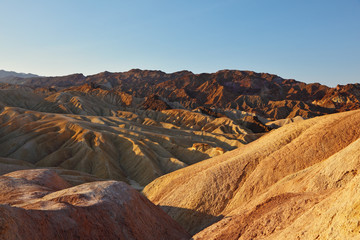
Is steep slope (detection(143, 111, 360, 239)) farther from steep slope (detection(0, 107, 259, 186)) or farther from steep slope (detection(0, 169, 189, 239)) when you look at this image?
steep slope (detection(0, 107, 259, 186))

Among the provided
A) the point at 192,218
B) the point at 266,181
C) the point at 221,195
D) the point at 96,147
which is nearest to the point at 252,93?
the point at 96,147

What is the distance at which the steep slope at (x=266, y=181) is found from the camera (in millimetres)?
12609

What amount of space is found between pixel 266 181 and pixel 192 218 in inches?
186

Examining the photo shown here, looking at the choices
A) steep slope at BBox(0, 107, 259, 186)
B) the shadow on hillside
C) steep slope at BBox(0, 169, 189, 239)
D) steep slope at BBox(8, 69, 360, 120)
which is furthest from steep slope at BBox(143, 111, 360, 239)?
steep slope at BBox(8, 69, 360, 120)

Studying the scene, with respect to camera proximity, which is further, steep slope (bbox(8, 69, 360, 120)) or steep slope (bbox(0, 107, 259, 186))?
steep slope (bbox(8, 69, 360, 120))

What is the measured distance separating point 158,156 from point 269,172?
3613cm

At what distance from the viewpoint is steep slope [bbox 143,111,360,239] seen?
1261 centimetres

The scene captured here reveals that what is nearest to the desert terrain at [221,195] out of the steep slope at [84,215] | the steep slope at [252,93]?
the steep slope at [84,215]

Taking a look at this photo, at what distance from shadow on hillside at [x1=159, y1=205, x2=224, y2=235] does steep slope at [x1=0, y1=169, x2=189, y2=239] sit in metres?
0.81

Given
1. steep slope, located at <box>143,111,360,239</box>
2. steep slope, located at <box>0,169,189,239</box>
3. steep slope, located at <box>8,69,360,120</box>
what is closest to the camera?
steep slope, located at <box>0,169,189,239</box>

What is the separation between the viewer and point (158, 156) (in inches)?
2089

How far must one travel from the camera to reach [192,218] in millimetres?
18047

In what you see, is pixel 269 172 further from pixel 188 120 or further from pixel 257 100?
pixel 257 100

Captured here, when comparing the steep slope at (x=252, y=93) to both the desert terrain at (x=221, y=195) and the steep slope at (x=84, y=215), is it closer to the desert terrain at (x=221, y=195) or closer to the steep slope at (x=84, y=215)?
the desert terrain at (x=221, y=195)
